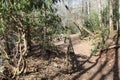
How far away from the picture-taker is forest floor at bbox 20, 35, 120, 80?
11086 millimetres

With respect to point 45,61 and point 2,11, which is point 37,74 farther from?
point 2,11

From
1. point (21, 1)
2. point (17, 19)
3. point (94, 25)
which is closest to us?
point (21, 1)

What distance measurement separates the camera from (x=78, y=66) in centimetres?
1279

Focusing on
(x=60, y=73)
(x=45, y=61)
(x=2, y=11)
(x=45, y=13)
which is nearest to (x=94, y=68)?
(x=60, y=73)

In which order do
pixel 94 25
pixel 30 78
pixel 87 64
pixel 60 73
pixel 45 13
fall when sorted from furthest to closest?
pixel 94 25 < pixel 87 64 < pixel 60 73 < pixel 30 78 < pixel 45 13

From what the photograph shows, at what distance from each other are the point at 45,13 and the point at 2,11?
3714 millimetres

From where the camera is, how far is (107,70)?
11945 mm

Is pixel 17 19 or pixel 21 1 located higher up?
pixel 21 1

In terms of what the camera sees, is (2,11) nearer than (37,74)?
Yes

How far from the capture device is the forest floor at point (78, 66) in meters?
11.1

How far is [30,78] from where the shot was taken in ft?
35.1

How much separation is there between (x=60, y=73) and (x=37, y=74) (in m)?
1.06

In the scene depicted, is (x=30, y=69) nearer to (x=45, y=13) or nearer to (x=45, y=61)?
(x=45, y=61)

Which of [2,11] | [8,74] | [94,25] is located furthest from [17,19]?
[94,25]
